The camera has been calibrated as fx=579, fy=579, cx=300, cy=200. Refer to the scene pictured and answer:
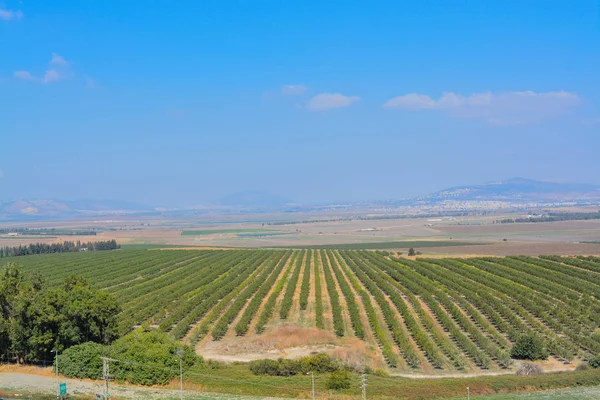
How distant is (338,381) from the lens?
26.5 metres

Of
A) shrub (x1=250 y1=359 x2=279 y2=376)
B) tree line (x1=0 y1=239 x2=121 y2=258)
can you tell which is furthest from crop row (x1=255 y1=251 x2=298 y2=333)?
tree line (x1=0 y1=239 x2=121 y2=258)

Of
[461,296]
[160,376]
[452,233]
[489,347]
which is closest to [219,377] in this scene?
[160,376]

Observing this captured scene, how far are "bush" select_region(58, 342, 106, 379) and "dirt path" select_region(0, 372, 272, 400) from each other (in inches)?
19.8

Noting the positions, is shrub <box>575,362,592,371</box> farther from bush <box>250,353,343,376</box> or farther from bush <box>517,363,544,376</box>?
bush <box>250,353,343,376</box>

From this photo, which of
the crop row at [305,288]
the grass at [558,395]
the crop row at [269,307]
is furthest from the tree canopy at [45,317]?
the grass at [558,395]

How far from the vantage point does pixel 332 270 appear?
74.2 metres

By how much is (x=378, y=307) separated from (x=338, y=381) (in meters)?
23.0

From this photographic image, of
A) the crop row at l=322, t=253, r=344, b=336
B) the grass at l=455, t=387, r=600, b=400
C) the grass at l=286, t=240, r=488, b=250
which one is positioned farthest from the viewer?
the grass at l=286, t=240, r=488, b=250

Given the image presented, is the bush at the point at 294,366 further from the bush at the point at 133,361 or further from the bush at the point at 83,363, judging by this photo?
the bush at the point at 83,363

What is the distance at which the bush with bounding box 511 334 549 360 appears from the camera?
111 feet

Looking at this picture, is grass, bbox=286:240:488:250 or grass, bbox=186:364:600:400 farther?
grass, bbox=286:240:488:250

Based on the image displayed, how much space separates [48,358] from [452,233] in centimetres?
12215

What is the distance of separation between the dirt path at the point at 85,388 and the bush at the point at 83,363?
0.50 meters

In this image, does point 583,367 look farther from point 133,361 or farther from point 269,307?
point 269,307
